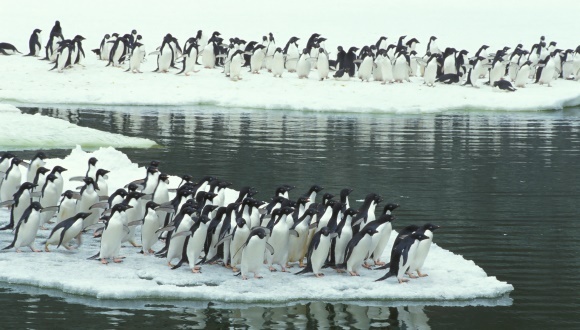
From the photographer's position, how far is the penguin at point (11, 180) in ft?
42.5

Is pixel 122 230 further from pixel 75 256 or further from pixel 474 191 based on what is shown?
pixel 474 191

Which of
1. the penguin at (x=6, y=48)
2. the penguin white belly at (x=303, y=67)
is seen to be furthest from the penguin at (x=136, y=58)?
the penguin at (x=6, y=48)

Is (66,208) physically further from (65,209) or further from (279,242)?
(279,242)

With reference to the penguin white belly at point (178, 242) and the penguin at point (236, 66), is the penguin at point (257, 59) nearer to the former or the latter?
the penguin at point (236, 66)

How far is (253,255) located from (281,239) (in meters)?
0.46

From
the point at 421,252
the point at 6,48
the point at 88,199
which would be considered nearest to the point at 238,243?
the point at 421,252

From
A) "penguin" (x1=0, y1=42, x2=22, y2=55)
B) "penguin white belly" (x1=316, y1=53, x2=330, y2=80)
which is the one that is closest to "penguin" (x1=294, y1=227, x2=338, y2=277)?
"penguin white belly" (x1=316, y1=53, x2=330, y2=80)

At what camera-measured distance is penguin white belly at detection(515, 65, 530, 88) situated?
107 feet

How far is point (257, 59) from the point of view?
109 ft

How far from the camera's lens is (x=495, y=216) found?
553 inches

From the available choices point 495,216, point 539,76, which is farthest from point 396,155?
point 539,76

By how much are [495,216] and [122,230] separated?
577 centimetres

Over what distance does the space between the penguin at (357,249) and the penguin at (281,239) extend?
22.9 inches

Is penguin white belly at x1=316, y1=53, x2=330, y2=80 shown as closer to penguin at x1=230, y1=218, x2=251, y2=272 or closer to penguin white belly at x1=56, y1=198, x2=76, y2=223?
penguin white belly at x1=56, y1=198, x2=76, y2=223
